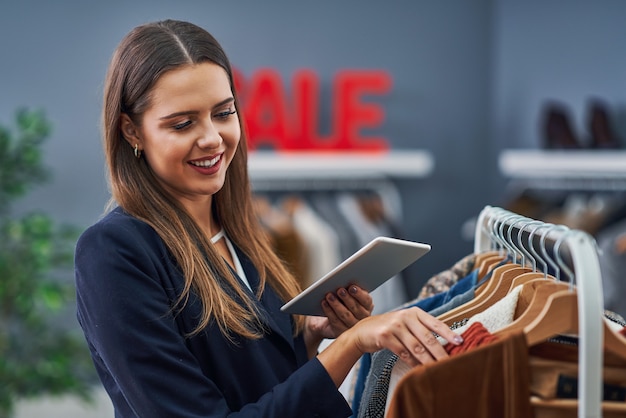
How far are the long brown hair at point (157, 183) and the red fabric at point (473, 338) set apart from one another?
1.34 ft

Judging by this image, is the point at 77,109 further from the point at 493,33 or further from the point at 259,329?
the point at 259,329

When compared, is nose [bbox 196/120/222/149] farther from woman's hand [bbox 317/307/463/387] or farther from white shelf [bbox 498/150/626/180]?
white shelf [bbox 498/150/626/180]

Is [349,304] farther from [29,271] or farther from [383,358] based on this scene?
[29,271]

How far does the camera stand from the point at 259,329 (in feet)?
5.10

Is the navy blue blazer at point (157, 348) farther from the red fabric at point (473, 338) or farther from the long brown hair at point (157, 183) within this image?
the red fabric at point (473, 338)

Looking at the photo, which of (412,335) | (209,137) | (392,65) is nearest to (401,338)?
(412,335)

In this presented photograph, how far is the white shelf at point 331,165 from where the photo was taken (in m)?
4.00

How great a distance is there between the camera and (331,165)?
4.00 meters

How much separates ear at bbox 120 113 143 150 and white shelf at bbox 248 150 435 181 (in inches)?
94.7

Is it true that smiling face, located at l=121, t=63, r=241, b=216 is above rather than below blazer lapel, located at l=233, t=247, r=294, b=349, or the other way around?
above

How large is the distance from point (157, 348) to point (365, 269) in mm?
382

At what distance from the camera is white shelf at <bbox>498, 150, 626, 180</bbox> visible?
3598 millimetres

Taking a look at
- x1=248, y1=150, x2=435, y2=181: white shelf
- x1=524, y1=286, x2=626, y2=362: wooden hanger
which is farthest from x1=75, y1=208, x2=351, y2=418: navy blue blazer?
x1=248, y1=150, x2=435, y2=181: white shelf

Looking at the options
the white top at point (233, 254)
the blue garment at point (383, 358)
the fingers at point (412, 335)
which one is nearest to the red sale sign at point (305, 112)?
the white top at point (233, 254)
